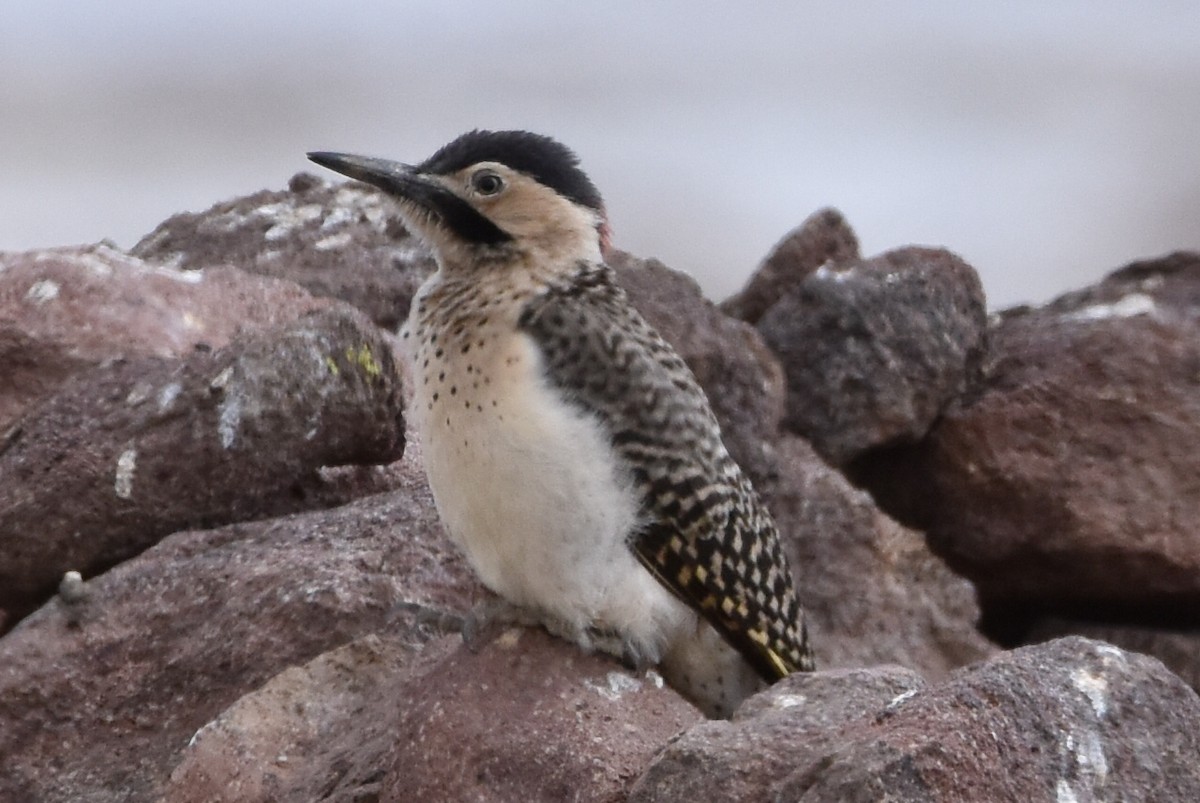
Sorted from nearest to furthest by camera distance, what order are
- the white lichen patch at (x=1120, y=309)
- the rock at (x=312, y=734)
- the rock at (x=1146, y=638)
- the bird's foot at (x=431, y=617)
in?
the rock at (x=312, y=734), the bird's foot at (x=431, y=617), the rock at (x=1146, y=638), the white lichen patch at (x=1120, y=309)

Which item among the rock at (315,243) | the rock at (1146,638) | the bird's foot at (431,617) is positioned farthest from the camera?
the rock at (315,243)

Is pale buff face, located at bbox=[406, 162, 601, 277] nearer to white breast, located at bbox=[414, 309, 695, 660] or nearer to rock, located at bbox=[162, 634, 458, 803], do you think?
white breast, located at bbox=[414, 309, 695, 660]

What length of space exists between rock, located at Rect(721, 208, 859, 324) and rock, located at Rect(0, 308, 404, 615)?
124 centimetres

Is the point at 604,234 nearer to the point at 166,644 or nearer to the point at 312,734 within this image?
the point at 166,644

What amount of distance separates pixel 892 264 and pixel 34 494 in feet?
5.97

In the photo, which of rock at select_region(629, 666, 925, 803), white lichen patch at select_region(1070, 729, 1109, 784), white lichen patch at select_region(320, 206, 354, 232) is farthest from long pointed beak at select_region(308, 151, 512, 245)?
white lichen patch at select_region(1070, 729, 1109, 784)

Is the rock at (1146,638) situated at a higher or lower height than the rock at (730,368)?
lower

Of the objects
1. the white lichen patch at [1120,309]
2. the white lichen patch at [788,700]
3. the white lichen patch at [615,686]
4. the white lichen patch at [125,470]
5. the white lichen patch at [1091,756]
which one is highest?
the white lichen patch at [1120,309]

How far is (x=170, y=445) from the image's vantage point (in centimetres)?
353

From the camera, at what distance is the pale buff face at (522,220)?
156 inches

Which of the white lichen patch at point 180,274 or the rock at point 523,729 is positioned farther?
the white lichen patch at point 180,274

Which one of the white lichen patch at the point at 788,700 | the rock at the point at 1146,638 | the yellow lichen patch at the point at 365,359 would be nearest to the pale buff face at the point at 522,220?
the yellow lichen patch at the point at 365,359

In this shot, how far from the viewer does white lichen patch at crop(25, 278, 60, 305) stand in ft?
12.7

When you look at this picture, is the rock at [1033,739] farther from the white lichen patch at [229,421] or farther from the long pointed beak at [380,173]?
the long pointed beak at [380,173]
